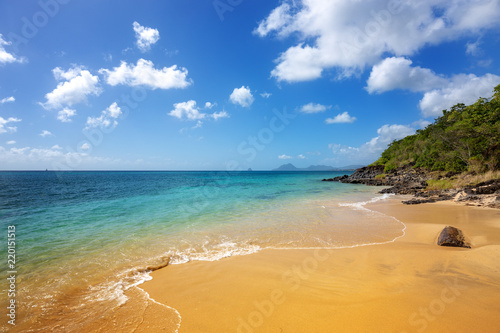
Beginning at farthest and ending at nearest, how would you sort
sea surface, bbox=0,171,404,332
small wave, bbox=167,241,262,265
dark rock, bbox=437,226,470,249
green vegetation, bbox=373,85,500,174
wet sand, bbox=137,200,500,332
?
green vegetation, bbox=373,85,500,174
small wave, bbox=167,241,262,265
dark rock, bbox=437,226,470,249
sea surface, bbox=0,171,404,332
wet sand, bbox=137,200,500,332

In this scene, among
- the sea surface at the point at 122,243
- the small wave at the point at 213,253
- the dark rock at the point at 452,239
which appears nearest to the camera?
the sea surface at the point at 122,243

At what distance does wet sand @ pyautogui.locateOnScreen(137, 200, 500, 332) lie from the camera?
3600 millimetres

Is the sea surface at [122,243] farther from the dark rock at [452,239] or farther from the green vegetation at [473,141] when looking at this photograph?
the green vegetation at [473,141]

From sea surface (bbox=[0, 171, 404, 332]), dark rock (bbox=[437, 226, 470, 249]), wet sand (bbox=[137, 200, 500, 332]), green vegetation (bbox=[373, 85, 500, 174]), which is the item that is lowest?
sea surface (bbox=[0, 171, 404, 332])

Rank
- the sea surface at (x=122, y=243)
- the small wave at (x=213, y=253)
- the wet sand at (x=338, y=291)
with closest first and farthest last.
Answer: the wet sand at (x=338, y=291) → the sea surface at (x=122, y=243) → the small wave at (x=213, y=253)

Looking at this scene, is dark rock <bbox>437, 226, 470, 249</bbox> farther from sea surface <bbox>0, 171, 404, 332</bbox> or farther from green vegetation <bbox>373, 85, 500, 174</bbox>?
green vegetation <bbox>373, 85, 500, 174</bbox>

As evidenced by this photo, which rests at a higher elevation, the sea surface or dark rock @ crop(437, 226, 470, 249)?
dark rock @ crop(437, 226, 470, 249)

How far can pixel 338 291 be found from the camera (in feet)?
15.0

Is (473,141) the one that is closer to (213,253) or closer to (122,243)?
(213,253)

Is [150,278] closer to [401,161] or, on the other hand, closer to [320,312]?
[320,312]

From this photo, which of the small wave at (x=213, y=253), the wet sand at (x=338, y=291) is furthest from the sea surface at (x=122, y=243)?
the wet sand at (x=338, y=291)

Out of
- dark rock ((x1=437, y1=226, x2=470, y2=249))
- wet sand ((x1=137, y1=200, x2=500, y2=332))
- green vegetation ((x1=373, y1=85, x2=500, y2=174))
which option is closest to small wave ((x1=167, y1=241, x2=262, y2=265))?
wet sand ((x1=137, y1=200, x2=500, y2=332))

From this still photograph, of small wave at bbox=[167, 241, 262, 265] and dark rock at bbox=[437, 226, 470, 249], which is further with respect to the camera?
small wave at bbox=[167, 241, 262, 265]

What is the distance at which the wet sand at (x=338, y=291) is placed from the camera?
11.8 feet
